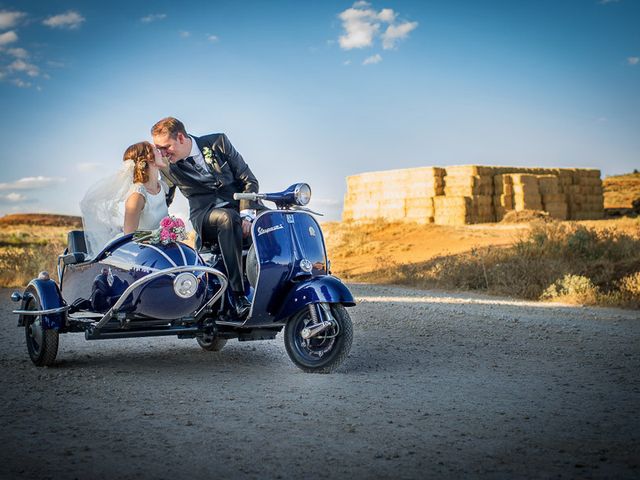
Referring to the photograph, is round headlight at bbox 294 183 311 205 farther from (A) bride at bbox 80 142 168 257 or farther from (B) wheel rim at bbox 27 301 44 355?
(B) wheel rim at bbox 27 301 44 355

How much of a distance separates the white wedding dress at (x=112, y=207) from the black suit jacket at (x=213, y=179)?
0.87ft

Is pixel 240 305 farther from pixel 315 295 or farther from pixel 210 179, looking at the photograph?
pixel 210 179

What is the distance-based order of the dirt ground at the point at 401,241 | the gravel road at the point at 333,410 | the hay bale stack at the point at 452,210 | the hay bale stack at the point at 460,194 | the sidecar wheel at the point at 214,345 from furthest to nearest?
the hay bale stack at the point at 460,194 < the hay bale stack at the point at 452,210 < the dirt ground at the point at 401,241 < the sidecar wheel at the point at 214,345 < the gravel road at the point at 333,410

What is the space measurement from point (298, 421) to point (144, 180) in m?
3.00

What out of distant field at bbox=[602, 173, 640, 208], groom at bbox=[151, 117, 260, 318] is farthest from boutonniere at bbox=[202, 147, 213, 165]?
distant field at bbox=[602, 173, 640, 208]

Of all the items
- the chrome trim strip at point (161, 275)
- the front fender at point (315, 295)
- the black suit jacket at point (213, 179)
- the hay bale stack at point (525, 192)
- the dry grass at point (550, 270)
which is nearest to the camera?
the front fender at point (315, 295)

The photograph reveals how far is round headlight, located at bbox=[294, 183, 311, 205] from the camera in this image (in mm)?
6164

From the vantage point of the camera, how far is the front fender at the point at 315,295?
5820mm

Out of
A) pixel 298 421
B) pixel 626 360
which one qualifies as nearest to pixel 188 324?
pixel 298 421

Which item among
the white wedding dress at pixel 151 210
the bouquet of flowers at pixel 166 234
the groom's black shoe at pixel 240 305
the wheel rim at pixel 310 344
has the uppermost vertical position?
the white wedding dress at pixel 151 210

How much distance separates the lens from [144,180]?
6.76 metres

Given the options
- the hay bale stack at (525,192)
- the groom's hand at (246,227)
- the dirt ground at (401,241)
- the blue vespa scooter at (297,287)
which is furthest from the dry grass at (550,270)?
the hay bale stack at (525,192)

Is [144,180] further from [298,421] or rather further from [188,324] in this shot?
[298,421]

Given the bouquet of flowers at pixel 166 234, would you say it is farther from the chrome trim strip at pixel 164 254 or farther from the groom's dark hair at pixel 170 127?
the groom's dark hair at pixel 170 127
